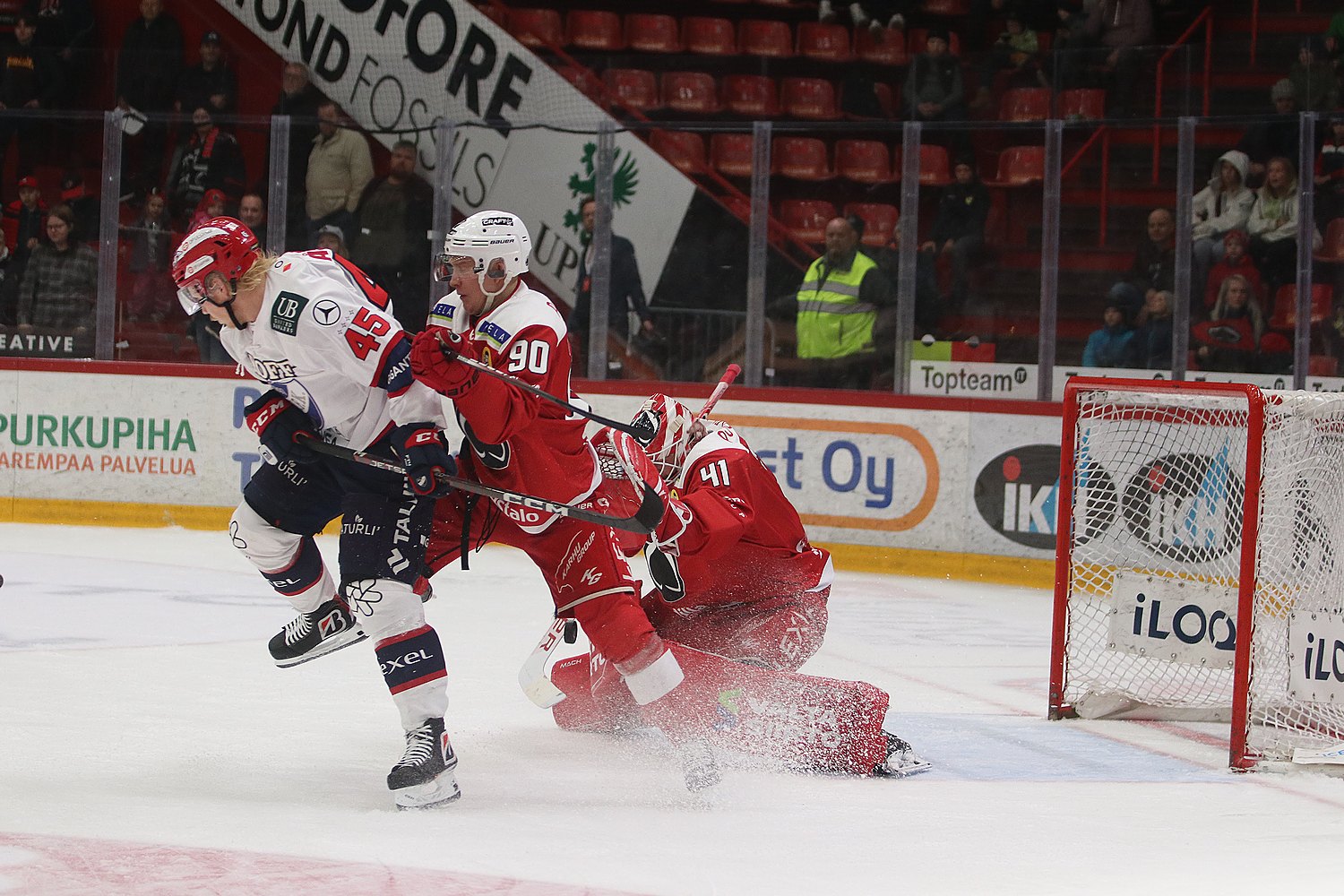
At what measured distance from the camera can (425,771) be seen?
3.20 meters

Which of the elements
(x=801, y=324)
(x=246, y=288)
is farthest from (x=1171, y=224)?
(x=246, y=288)

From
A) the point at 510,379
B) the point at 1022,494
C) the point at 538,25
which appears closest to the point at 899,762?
the point at 510,379

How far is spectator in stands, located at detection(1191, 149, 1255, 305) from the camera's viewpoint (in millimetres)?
6980

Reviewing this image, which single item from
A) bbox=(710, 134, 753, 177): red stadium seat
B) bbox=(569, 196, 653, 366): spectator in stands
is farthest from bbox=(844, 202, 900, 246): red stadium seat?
bbox=(569, 196, 653, 366): spectator in stands

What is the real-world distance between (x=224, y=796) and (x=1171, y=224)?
5260 mm

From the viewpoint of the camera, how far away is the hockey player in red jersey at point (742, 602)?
12.3 feet

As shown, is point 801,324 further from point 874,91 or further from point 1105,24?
point 1105,24

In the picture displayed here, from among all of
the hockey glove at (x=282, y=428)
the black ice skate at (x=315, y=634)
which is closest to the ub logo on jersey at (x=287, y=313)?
the hockey glove at (x=282, y=428)

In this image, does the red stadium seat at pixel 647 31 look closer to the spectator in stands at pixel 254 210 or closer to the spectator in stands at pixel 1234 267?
the spectator in stands at pixel 254 210

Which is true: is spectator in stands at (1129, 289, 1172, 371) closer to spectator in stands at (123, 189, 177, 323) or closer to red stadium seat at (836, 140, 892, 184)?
red stadium seat at (836, 140, 892, 184)

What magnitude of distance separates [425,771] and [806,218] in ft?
15.5

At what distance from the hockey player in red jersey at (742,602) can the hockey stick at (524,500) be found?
21 cm

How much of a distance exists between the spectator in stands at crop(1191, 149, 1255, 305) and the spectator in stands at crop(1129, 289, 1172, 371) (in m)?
0.15

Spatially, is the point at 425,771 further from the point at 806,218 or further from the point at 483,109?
the point at 483,109
